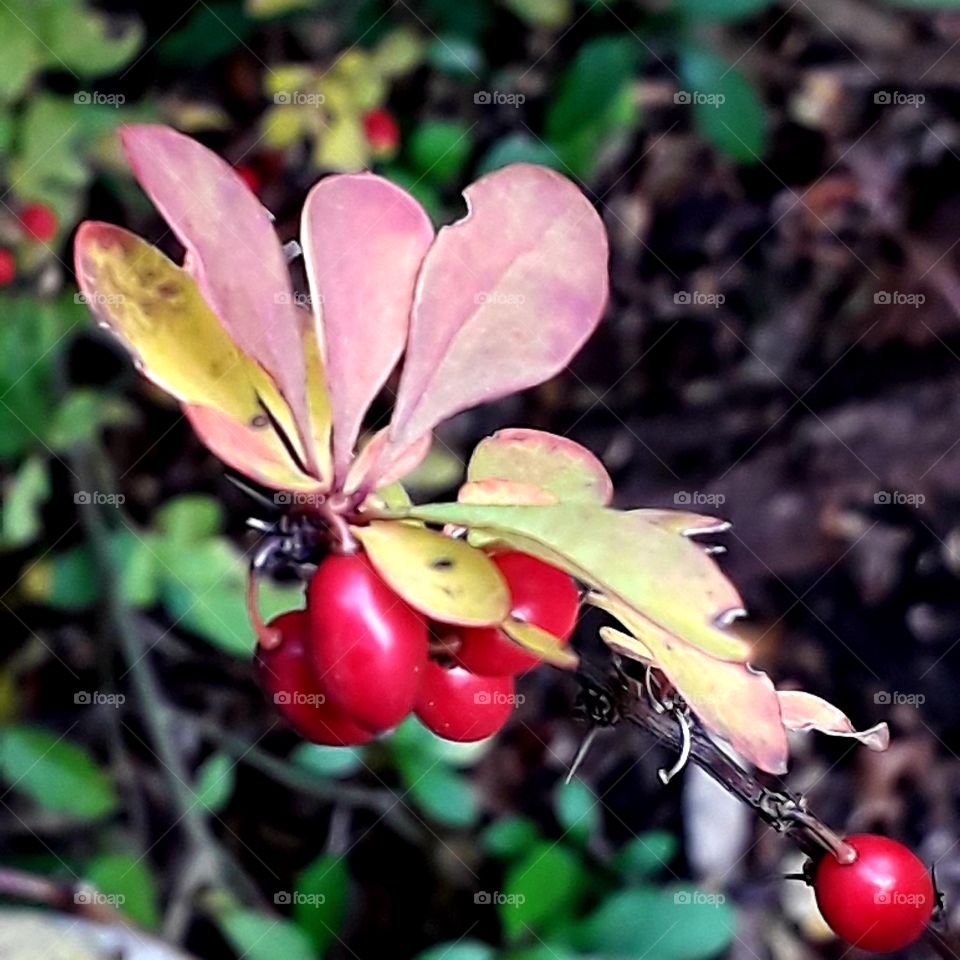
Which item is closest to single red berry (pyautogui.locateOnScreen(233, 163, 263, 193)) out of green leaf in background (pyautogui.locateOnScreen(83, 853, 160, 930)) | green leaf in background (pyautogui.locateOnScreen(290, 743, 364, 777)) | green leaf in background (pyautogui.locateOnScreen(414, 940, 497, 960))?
green leaf in background (pyautogui.locateOnScreen(290, 743, 364, 777))

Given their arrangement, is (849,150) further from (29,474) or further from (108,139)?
(29,474)

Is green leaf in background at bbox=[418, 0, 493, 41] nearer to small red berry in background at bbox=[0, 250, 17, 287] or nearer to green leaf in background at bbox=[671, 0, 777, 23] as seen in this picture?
green leaf in background at bbox=[671, 0, 777, 23]

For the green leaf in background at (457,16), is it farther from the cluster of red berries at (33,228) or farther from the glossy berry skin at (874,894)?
the glossy berry skin at (874,894)

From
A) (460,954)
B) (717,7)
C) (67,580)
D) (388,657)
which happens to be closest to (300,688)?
(388,657)

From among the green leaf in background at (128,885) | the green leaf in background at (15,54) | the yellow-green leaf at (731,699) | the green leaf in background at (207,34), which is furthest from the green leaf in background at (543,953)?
the green leaf in background at (207,34)

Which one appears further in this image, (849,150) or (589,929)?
(849,150)

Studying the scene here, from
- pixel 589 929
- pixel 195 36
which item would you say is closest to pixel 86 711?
pixel 589 929
